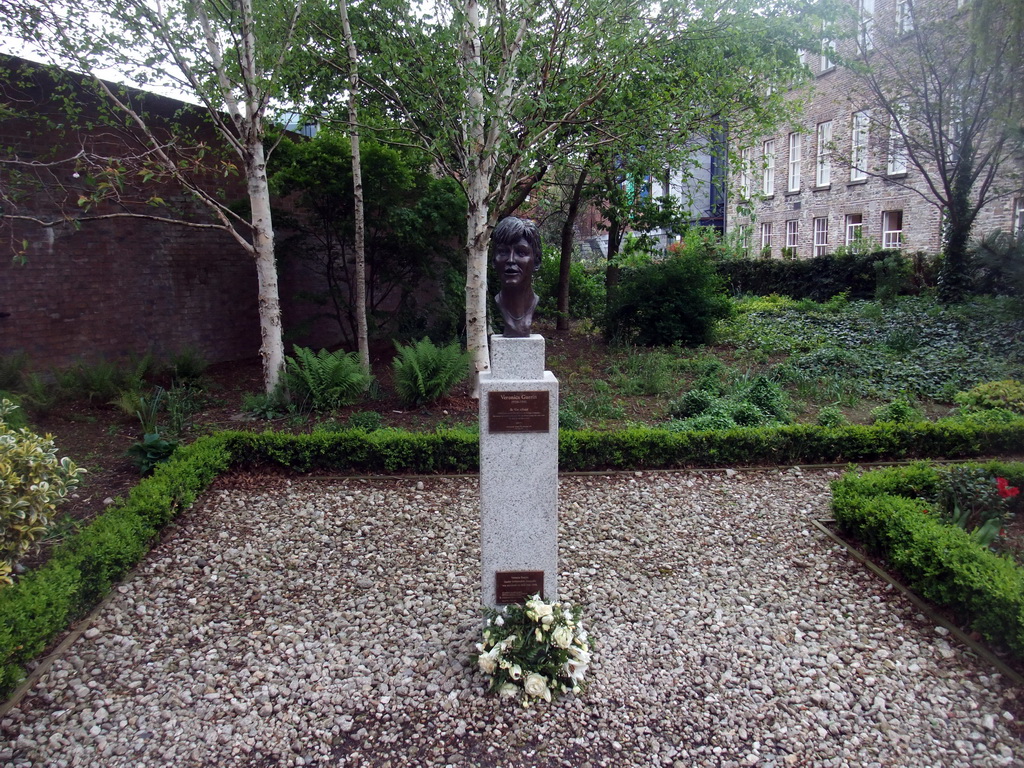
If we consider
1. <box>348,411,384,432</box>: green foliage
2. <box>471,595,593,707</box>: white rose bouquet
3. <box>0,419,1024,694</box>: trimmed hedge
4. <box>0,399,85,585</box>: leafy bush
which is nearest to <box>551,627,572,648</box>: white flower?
<box>471,595,593,707</box>: white rose bouquet

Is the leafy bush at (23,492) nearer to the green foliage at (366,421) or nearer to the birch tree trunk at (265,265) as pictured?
the green foliage at (366,421)

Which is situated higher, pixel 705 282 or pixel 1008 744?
pixel 705 282

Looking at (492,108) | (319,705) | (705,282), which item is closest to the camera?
(319,705)

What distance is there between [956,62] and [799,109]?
407 cm

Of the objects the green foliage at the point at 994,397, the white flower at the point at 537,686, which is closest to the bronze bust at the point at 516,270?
the white flower at the point at 537,686

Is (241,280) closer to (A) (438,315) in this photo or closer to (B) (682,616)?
(A) (438,315)

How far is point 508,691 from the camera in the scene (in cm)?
328

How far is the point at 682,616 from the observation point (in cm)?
407

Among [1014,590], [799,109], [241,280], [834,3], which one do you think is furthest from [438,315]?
[1014,590]

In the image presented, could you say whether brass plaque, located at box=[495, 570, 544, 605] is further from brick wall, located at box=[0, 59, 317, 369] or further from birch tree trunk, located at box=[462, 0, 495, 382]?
brick wall, located at box=[0, 59, 317, 369]

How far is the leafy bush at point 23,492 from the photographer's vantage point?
11.8 ft

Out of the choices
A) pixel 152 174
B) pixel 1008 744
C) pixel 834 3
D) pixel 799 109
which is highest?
pixel 834 3

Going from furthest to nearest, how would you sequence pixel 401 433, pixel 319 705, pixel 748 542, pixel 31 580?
1. pixel 401 433
2. pixel 748 542
3. pixel 31 580
4. pixel 319 705

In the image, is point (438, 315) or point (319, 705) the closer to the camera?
point (319, 705)
